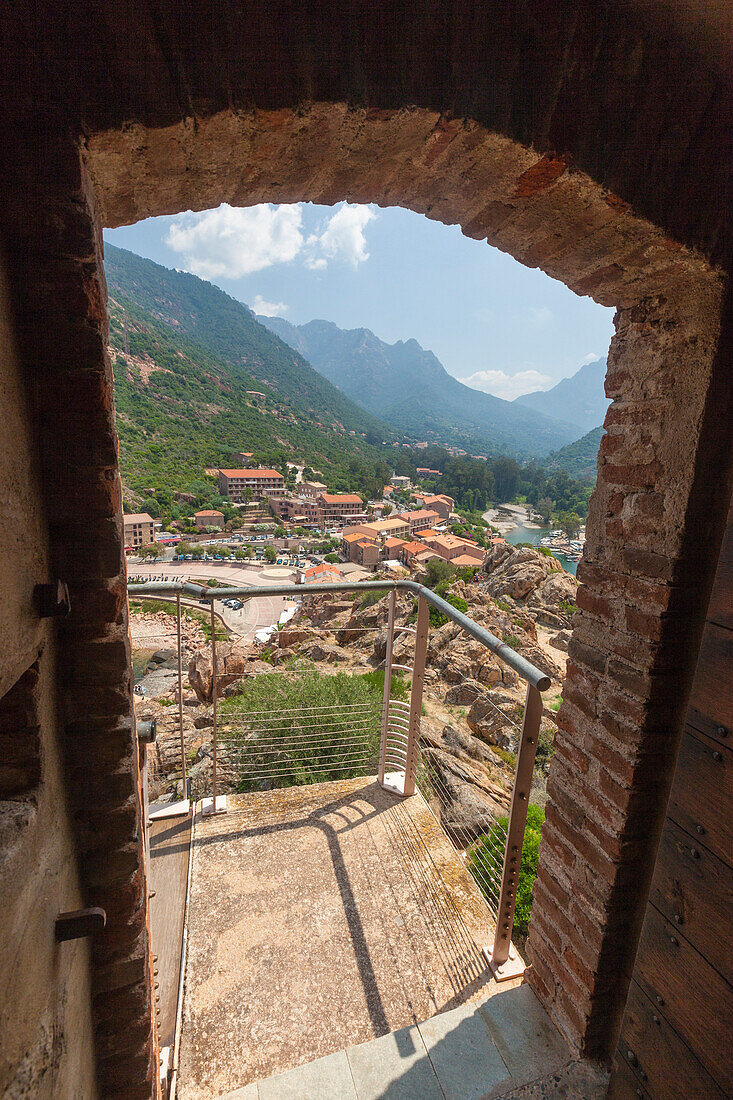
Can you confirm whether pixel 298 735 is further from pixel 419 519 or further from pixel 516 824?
pixel 419 519

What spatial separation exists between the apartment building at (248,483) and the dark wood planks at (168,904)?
43978mm

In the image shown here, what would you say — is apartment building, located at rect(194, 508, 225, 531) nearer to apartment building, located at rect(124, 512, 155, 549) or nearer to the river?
apartment building, located at rect(124, 512, 155, 549)

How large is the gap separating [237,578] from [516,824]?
1149 inches

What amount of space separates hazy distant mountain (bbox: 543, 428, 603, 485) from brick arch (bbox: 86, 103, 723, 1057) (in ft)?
214

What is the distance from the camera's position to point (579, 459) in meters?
73.4

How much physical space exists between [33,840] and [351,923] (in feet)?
5.30

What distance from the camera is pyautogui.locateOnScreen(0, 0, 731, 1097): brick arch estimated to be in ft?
2.63

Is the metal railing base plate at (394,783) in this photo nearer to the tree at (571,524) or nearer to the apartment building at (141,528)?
the apartment building at (141,528)

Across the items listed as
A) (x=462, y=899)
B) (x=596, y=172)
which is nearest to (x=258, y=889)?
(x=462, y=899)

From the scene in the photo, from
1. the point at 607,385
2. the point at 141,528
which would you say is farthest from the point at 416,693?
the point at 141,528

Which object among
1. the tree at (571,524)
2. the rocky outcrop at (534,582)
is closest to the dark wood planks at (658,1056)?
the rocky outcrop at (534,582)

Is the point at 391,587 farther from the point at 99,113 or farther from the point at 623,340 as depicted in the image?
the point at 99,113

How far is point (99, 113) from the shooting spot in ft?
2.58

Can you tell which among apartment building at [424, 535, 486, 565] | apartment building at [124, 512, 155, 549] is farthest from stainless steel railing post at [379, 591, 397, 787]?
apartment building at [124, 512, 155, 549]
